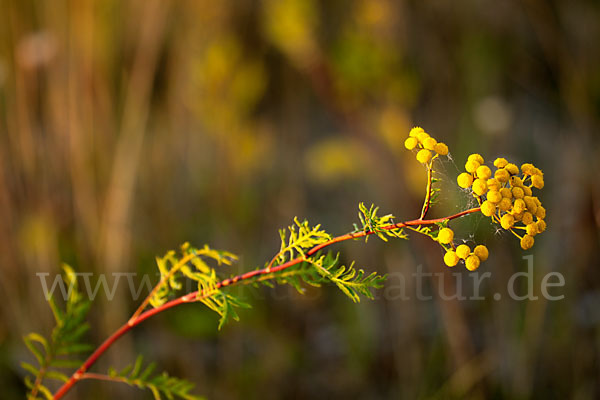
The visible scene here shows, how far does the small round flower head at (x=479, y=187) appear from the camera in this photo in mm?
204

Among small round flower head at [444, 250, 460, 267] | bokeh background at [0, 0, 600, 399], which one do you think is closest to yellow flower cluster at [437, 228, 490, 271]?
small round flower head at [444, 250, 460, 267]

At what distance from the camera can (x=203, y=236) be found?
110cm

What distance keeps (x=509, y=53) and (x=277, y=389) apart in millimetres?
787

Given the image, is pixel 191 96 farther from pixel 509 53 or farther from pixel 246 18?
pixel 509 53

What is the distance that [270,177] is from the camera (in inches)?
45.9

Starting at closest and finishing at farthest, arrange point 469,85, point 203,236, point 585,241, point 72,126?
1. point 72,126
2. point 585,241
3. point 469,85
4. point 203,236

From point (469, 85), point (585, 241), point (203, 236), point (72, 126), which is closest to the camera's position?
point (72, 126)

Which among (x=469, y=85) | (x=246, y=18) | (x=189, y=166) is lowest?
(x=189, y=166)

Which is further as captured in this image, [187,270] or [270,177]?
[270,177]

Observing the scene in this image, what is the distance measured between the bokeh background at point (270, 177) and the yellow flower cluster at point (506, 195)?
0.41m

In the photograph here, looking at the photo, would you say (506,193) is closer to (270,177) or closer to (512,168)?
(512,168)

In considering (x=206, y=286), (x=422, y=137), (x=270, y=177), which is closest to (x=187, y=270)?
(x=206, y=286)

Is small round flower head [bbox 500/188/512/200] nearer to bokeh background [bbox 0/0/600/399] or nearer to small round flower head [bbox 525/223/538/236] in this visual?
small round flower head [bbox 525/223/538/236]

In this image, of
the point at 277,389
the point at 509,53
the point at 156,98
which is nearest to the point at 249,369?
the point at 277,389
